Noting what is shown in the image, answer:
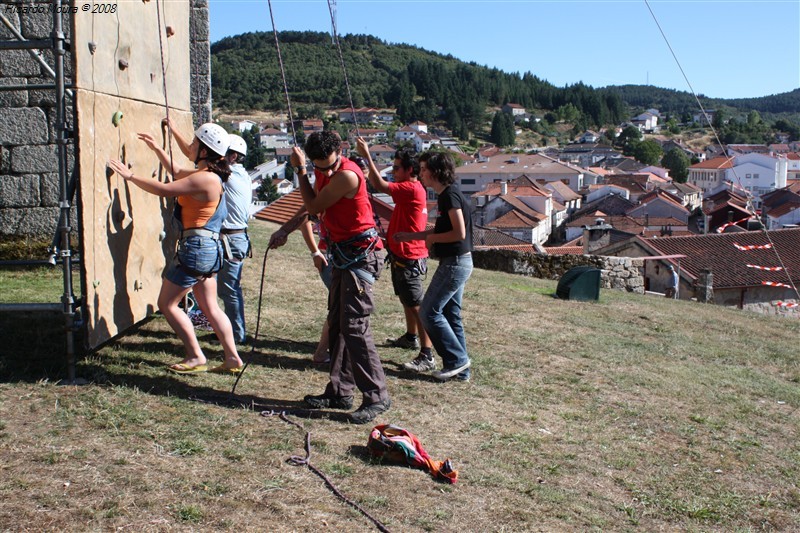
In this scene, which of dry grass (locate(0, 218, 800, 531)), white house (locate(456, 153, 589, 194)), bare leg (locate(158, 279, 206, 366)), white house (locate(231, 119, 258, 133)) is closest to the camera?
dry grass (locate(0, 218, 800, 531))

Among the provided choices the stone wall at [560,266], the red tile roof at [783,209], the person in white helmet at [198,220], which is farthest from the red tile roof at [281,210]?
the red tile roof at [783,209]

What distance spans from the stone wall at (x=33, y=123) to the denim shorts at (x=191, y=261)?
3.15m

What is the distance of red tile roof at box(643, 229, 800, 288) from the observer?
1213 inches

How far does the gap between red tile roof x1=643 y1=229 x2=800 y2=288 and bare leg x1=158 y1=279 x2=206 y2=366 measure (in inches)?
1063

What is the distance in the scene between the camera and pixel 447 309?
20.0 ft

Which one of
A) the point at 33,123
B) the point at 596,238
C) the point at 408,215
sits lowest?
the point at 596,238

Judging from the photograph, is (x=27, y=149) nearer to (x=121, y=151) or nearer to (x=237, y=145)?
(x=121, y=151)

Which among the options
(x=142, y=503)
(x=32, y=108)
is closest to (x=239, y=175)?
(x=142, y=503)

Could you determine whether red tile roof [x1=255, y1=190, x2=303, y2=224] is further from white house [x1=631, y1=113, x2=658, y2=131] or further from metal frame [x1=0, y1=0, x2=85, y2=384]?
white house [x1=631, y1=113, x2=658, y2=131]

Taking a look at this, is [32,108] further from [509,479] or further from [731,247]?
[731,247]

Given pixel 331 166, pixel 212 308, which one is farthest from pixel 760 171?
pixel 212 308

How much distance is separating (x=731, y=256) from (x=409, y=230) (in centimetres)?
2918

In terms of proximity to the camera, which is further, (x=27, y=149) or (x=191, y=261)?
(x=27, y=149)

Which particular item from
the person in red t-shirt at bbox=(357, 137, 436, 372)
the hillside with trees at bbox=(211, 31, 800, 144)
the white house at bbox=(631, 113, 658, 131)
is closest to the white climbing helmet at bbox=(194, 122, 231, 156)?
the person in red t-shirt at bbox=(357, 137, 436, 372)
